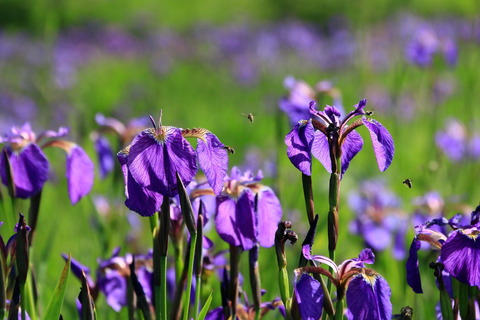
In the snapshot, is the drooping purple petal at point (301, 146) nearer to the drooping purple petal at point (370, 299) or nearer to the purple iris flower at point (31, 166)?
the drooping purple petal at point (370, 299)

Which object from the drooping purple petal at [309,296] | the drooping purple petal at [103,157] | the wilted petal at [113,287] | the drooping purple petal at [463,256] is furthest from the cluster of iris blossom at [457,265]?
the drooping purple petal at [103,157]

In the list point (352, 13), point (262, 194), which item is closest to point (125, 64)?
point (352, 13)

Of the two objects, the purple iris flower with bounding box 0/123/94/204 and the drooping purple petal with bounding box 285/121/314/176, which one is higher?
the purple iris flower with bounding box 0/123/94/204

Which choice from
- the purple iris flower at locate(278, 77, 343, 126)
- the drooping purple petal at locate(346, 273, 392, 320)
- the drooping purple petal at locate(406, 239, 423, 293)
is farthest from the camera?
the purple iris flower at locate(278, 77, 343, 126)

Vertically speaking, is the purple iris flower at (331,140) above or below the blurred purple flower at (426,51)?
below

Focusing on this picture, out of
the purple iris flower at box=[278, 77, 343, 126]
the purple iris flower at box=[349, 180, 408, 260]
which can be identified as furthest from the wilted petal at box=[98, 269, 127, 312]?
the purple iris flower at box=[349, 180, 408, 260]

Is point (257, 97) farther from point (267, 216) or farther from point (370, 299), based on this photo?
point (370, 299)

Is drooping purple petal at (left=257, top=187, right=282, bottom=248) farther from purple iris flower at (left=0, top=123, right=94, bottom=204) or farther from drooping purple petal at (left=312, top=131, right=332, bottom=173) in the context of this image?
purple iris flower at (left=0, top=123, right=94, bottom=204)
